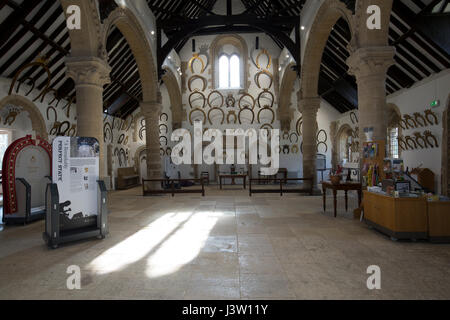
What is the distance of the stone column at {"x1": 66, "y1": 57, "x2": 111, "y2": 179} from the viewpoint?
554 cm

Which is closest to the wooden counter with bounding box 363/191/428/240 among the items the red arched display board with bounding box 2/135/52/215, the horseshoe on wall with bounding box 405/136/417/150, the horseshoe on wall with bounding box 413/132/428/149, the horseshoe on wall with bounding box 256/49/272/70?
the horseshoe on wall with bounding box 413/132/428/149

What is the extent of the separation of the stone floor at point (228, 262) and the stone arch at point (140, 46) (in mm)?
5483

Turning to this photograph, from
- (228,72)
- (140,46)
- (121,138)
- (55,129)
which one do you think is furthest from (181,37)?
(121,138)

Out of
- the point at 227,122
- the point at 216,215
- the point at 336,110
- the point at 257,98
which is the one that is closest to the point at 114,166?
the point at 227,122

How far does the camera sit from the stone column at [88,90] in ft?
18.2

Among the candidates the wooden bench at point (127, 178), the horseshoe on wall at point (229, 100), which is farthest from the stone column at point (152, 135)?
the horseshoe on wall at point (229, 100)

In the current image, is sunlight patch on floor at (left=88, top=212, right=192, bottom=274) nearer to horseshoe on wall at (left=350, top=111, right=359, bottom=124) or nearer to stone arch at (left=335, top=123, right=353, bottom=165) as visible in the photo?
horseshoe on wall at (left=350, top=111, right=359, bottom=124)

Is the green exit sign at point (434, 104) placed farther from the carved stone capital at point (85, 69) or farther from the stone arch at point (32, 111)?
the stone arch at point (32, 111)

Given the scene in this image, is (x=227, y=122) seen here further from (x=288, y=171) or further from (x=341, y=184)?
(x=341, y=184)

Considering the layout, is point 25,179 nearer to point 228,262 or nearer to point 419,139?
point 228,262

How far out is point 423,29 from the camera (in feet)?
21.9

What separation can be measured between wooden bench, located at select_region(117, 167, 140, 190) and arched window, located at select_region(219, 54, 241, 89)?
6547mm

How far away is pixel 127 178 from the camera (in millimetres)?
13281

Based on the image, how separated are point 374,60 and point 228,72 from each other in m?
10.9
